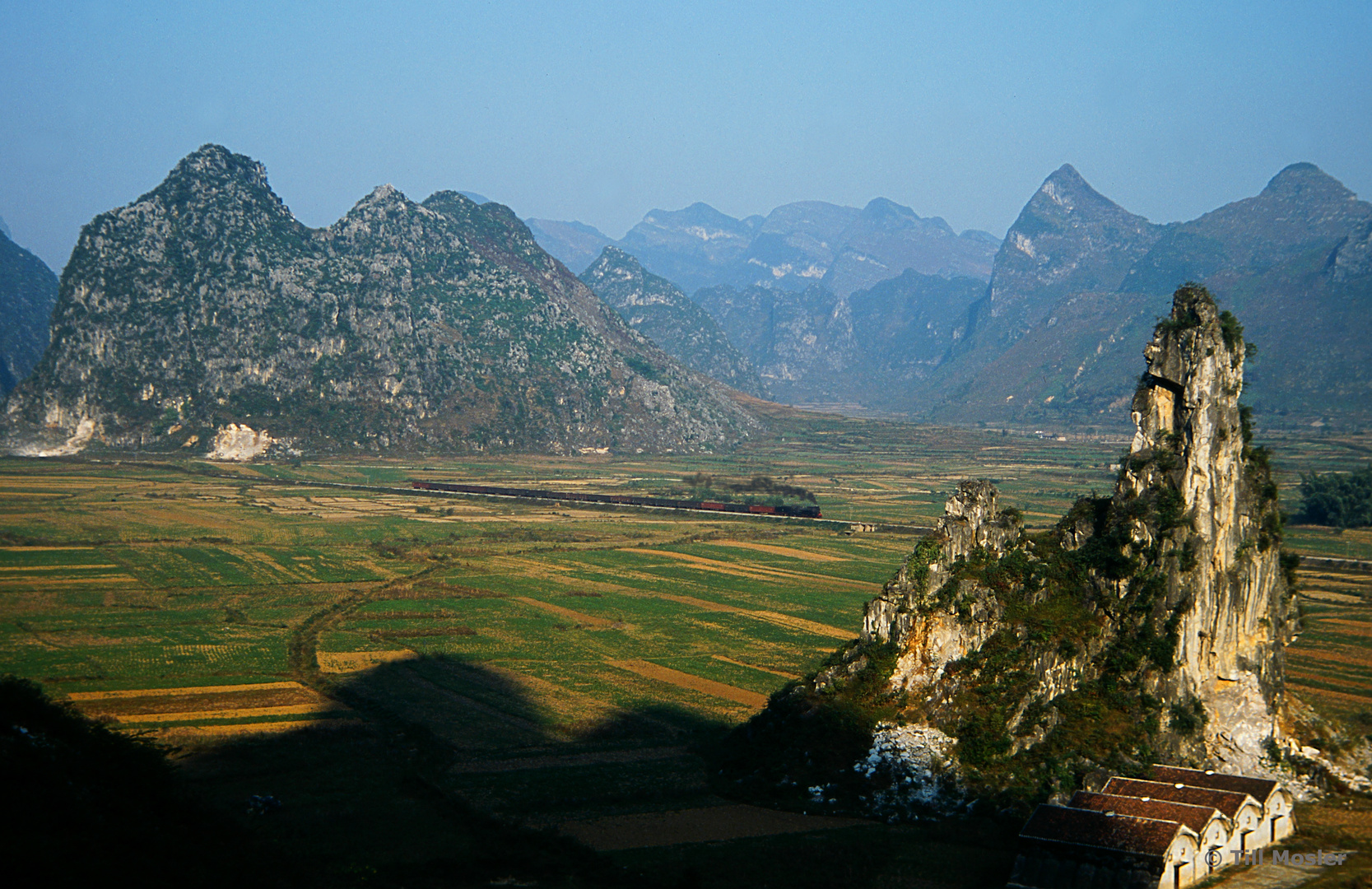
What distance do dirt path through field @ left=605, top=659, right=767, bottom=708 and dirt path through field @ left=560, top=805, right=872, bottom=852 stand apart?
13.1 m

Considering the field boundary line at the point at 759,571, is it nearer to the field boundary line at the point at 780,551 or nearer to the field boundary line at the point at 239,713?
the field boundary line at the point at 780,551

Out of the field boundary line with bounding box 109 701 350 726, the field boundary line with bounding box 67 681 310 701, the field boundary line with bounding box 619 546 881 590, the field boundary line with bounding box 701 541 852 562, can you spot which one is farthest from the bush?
the field boundary line with bounding box 67 681 310 701

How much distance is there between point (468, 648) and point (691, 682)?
15.3 meters

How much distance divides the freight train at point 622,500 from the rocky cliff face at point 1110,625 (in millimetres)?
89654

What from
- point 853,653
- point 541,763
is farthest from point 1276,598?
point 541,763

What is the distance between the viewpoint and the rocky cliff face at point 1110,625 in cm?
4497

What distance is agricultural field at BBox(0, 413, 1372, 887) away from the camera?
43188 mm

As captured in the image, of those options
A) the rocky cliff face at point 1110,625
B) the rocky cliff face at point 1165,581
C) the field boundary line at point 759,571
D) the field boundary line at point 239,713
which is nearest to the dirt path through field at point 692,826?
the rocky cliff face at point 1110,625

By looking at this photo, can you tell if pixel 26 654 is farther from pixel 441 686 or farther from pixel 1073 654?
pixel 1073 654

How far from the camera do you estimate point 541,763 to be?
48.7 m

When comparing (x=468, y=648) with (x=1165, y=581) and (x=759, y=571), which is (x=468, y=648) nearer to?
(x=759, y=571)

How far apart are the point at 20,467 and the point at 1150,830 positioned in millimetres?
171919

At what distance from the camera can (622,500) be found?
153750 mm

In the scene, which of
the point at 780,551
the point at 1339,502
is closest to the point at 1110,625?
the point at 780,551
